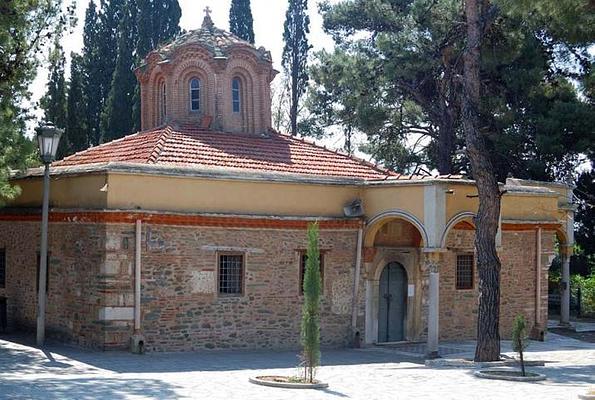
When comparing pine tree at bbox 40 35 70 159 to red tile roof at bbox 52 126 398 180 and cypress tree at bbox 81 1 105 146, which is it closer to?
cypress tree at bbox 81 1 105 146

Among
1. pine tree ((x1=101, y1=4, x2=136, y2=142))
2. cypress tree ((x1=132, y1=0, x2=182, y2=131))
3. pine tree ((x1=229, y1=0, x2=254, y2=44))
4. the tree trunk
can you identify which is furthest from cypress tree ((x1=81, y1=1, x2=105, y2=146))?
the tree trunk

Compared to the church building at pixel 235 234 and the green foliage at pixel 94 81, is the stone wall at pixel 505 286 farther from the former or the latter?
the green foliage at pixel 94 81

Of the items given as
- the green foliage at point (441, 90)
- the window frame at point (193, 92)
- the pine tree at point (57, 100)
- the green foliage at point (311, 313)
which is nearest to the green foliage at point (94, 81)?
the pine tree at point (57, 100)

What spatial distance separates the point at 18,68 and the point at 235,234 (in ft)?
20.0

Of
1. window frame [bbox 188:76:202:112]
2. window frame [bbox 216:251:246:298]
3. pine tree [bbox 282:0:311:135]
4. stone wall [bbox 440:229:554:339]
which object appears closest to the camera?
window frame [bbox 216:251:246:298]

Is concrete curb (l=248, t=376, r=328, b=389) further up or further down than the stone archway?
further down

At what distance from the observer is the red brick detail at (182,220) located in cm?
1962

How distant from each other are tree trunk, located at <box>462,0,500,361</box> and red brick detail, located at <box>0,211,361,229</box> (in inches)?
152

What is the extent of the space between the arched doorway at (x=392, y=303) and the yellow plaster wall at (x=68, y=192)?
790 cm

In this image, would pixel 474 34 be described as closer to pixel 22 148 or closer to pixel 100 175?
pixel 100 175

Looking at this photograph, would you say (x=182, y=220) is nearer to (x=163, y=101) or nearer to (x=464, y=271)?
(x=163, y=101)

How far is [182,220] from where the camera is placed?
20.4 m

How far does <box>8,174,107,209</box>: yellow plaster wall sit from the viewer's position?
20.1 metres

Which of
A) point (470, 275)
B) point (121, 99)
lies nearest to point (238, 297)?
point (470, 275)
